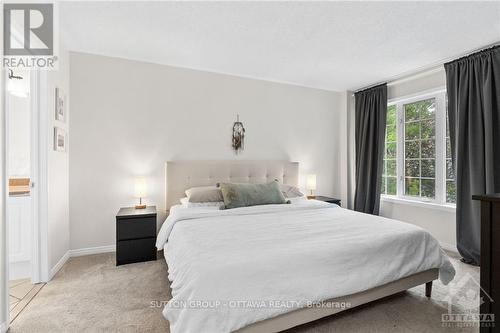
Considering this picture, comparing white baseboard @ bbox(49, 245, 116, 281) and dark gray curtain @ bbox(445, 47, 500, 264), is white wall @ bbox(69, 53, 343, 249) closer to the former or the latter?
white baseboard @ bbox(49, 245, 116, 281)

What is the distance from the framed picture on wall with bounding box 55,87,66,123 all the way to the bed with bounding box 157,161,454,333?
66.5 inches

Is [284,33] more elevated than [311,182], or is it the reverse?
[284,33]

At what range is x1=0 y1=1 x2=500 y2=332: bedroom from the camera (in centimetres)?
167

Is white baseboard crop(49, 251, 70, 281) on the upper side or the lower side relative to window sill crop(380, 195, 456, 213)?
lower

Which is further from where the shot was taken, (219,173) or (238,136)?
(238,136)

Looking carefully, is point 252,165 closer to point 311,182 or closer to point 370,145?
point 311,182

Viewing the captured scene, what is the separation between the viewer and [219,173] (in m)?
3.64

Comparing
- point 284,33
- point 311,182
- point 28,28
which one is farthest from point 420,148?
point 28,28

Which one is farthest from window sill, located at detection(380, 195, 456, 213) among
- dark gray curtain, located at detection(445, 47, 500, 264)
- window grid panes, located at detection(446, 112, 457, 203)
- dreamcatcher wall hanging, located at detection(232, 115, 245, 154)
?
dreamcatcher wall hanging, located at detection(232, 115, 245, 154)

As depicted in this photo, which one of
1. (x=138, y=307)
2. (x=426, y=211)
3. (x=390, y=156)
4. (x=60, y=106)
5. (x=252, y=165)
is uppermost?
(x=60, y=106)

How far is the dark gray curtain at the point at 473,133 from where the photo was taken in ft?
9.01

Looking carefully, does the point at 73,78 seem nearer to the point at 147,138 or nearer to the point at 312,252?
the point at 147,138

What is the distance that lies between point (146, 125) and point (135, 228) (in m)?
1.36

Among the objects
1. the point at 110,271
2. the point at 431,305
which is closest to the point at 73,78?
the point at 110,271
